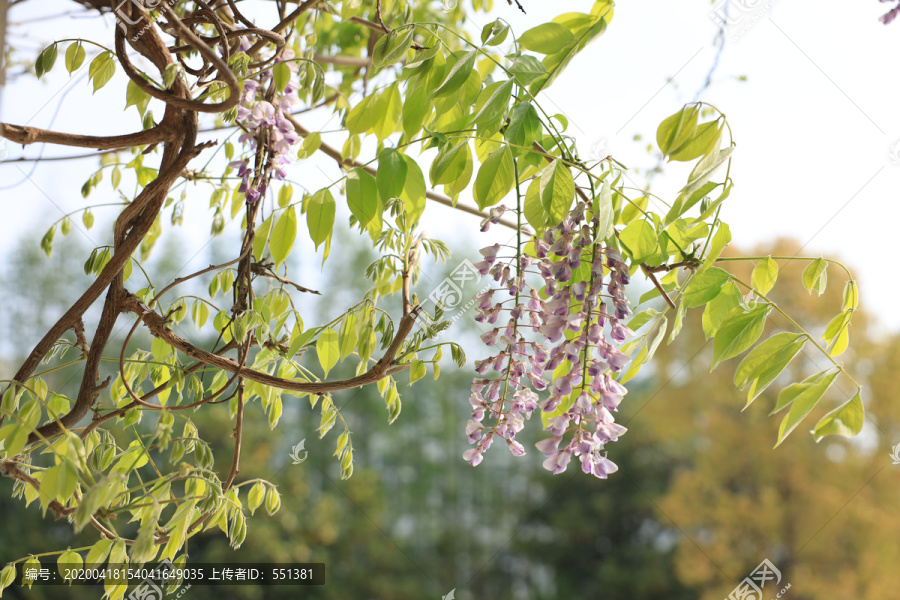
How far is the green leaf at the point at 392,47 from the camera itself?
375mm

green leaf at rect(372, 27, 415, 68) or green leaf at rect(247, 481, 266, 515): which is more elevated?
green leaf at rect(372, 27, 415, 68)

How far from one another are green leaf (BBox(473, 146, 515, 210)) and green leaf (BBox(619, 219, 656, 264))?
83mm

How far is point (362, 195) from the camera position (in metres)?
0.39

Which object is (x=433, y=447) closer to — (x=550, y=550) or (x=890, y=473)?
(x=550, y=550)

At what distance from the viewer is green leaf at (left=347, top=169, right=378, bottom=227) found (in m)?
0.39

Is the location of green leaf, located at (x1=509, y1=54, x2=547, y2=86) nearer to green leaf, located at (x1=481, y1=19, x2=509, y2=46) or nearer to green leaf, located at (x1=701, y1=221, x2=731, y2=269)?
green leaf, located at (x1=481, y1=19, x2=509, y2=46)

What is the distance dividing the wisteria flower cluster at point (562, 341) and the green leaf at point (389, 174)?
8 centimetres

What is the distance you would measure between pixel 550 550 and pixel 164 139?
4.52m

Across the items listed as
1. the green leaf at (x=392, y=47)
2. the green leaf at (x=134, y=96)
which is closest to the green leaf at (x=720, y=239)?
the green leaf at (x=392, y=47)

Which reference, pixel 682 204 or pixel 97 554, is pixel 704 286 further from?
pixel 97 554

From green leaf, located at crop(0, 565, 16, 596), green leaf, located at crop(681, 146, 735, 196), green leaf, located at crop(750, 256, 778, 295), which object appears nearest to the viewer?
green leaf, located at crop(681, 146, 735, 196)

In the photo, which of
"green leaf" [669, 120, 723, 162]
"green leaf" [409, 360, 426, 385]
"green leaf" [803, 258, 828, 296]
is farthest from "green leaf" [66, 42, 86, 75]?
"green leaf" [803, 258, 828, 296]

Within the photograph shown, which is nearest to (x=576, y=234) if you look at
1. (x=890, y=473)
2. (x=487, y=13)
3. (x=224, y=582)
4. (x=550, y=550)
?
(x=487, y=13)

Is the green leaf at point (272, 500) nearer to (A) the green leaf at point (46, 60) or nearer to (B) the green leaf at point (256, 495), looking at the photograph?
(B) the green leaf at point (256, 495)
